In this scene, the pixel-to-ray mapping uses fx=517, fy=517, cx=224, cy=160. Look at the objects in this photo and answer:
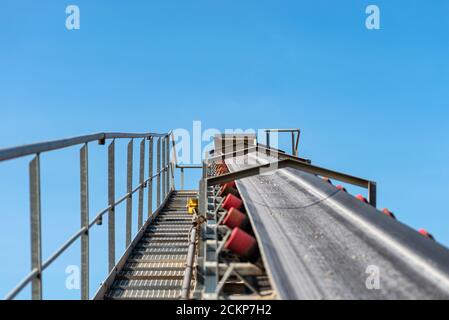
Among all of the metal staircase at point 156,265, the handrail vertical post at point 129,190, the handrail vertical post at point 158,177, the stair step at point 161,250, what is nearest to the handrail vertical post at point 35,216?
the metal staircase at point 156,265

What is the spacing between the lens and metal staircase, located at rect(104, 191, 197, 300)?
7.92m

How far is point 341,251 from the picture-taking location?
516 centimetres

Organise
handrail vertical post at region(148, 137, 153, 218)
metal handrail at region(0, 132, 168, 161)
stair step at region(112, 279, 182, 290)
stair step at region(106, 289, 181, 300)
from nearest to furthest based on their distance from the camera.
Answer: metal handrail at region(0, 132, 168, 161) → stair step at region(106, 289, 181, 300) → stair step at region(112, 279, 182, 290) → handrail vertical post at region(148, 137, 153, 218)

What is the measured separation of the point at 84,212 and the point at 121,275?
235 cm

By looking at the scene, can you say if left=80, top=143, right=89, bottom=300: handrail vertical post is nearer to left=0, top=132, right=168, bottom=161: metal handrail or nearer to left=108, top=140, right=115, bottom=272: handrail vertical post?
left=0, top=132, right=168, bottom=161: metal handrail

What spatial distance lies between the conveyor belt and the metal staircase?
82.0 inches

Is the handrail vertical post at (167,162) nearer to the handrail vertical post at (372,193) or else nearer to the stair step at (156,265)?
the stair step at (156,265)

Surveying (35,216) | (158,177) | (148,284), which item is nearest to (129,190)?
(148,284)

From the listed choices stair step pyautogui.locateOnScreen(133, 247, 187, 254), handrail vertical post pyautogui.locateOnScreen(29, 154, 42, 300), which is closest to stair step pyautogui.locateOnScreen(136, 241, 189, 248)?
stair step pyautogui.locateOnScreen(133, 247, 187, 254)

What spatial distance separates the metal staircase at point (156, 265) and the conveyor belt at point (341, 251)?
82.0 inches

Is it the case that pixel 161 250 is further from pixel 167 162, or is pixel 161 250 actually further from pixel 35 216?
pixel 167 162

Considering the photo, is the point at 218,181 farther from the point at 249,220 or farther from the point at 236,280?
the point at 236,280
